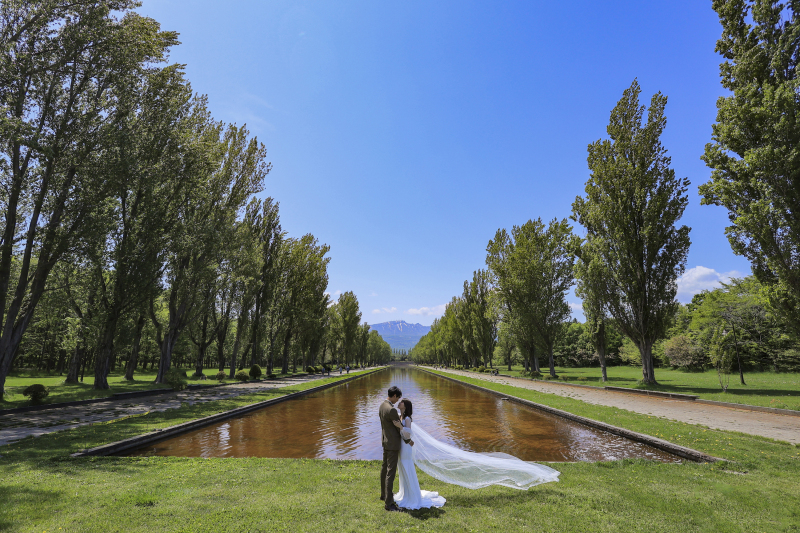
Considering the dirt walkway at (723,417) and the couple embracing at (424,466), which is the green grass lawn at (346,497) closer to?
the couple embracing at (424,466)

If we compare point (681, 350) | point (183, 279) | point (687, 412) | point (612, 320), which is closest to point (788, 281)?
point (687, 412)

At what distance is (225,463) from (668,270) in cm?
2807

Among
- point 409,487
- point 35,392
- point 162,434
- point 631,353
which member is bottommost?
point 631,353

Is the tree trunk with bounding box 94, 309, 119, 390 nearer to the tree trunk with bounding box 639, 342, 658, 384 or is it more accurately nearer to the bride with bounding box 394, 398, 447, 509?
the bride with bounding box 394, 398, 447, 509

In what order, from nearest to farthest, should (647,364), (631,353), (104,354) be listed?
(104,354)
(647,364)
(631,353)

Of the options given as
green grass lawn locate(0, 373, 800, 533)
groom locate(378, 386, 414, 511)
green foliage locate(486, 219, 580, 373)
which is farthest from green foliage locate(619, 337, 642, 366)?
groom locate(378, 386, 414, 511)

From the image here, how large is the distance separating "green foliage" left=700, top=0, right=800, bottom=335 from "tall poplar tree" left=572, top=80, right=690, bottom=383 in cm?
744

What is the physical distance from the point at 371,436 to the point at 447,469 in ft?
18.6

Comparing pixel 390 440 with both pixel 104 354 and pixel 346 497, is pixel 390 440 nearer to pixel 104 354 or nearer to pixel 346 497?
pixel 346 497

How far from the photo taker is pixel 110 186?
1644cm

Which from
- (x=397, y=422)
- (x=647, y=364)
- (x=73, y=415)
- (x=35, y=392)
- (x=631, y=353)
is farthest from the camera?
(x=631, y=353)

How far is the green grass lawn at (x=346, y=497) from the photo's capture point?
4438 millimetres

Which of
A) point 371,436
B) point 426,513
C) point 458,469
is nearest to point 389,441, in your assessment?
point 426,513

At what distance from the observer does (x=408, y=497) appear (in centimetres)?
520
